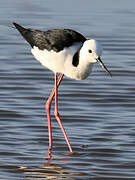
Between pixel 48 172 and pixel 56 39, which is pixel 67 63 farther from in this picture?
pixel 48 172

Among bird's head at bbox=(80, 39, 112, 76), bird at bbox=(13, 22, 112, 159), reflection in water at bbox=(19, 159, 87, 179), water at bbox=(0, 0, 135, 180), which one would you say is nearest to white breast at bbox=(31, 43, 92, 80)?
bird at bbox=(13, 22, 112, 159)

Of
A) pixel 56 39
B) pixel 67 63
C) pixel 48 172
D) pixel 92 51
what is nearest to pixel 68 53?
pixel 67 63

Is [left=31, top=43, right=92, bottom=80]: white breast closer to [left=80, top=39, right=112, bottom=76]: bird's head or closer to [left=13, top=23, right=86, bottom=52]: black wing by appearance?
[left=13, top=23, right=86, bottom=52]: black wing

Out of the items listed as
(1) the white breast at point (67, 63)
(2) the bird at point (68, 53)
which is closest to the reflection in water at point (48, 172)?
(2) the bird at point (68, 53)

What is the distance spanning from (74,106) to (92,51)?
2.24 meters

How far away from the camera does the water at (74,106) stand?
26.4ft

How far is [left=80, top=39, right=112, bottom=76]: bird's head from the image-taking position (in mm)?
8047

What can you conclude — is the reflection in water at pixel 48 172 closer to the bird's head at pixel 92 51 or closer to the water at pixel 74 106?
the water at pixel 74 106

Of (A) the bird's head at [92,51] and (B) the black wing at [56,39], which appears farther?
(B) the black wing at [56,39]

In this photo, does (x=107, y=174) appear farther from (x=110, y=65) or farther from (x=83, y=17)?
(x=83, y=17)

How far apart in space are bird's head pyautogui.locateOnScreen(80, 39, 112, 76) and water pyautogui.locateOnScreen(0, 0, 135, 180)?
1.10 meters

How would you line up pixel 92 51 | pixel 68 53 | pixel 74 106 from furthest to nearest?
pixel 74 106
pixel 68 53
pixel 92 51

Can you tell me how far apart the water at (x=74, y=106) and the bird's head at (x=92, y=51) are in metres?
1.10

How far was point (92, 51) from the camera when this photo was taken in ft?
26.5
